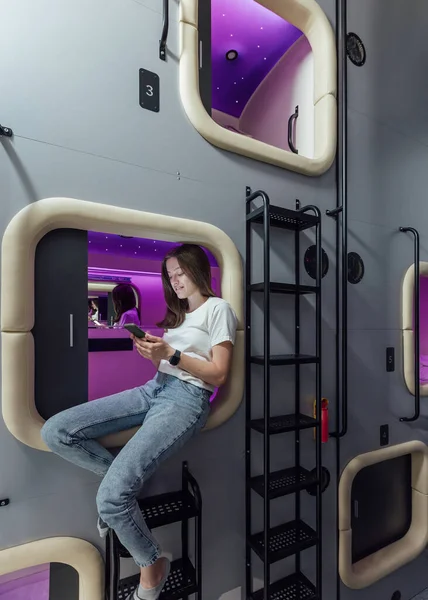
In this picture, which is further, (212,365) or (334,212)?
(334,212)

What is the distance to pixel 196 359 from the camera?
1154 millimetres

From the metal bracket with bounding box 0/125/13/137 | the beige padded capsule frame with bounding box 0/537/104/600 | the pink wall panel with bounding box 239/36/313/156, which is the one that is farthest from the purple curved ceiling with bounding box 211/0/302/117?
the beige padded capsule frame with bounding box 0/537/104/600

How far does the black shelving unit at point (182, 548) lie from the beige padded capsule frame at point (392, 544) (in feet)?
3.25

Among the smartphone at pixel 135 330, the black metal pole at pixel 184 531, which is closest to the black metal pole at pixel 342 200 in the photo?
the black metal pole at pixel 184 531

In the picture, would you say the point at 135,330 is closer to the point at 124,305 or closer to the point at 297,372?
the point at 297,372

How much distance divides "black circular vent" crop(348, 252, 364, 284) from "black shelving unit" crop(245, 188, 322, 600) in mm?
453

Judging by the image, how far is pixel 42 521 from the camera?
3.67 feet

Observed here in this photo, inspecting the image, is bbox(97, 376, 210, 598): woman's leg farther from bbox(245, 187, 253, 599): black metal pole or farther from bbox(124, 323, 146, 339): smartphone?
bbox(245, 187, 253, 599): black metal pole

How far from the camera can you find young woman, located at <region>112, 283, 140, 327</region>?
240cm

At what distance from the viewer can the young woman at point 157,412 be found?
98 cm

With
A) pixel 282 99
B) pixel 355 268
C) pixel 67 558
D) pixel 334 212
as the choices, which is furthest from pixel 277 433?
pixel 282 99

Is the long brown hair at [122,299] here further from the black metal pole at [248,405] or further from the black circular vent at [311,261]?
the black circular vent at [311,261]

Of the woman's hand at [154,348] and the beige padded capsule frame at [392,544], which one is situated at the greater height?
the woman's hand at [154,348]

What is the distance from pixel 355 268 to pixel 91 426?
5.51 feet
